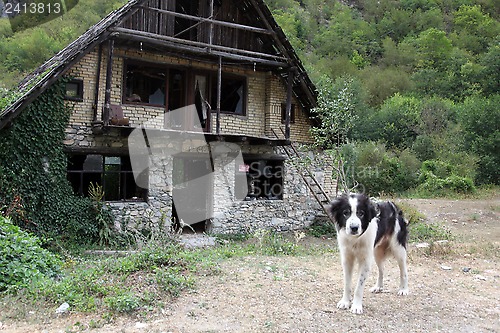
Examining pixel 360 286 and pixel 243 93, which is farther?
pixel 243 93

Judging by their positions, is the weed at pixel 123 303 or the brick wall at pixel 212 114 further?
the brick wall at pixel 212 114

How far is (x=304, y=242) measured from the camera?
1562 cm

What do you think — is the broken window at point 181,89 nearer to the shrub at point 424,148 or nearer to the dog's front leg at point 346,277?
the dog's front leg at point 346,277

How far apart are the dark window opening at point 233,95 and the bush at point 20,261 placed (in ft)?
29.8

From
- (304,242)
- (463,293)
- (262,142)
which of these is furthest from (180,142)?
(463,293)

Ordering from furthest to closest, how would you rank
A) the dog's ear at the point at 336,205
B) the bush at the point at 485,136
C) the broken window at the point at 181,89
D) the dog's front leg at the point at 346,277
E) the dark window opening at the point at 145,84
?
the bush at the point at 485,136
the broken window at the point at 181,89
the dark window opening at the point at 145,84
the dog's front leg at the point at 346,277
the dog's ear at the point at 336,205

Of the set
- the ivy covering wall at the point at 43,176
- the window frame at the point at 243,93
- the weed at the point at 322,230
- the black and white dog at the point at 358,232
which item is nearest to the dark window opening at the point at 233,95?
the window frame at the point at 243,93

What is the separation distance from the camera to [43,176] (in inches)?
481

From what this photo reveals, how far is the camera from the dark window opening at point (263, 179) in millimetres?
16359

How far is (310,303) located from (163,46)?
33.5ft

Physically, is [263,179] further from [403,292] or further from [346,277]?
[346,277]

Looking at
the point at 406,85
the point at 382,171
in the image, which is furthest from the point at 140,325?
the point at 406,85

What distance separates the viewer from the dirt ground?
5.31 metres

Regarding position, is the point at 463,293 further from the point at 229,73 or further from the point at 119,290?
the point at 229,73
